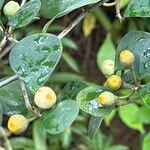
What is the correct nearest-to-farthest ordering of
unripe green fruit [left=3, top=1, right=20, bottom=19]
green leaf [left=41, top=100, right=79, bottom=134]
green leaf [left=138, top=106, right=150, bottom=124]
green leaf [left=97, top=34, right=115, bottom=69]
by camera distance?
1. green leaf [left=41, top=100, right=79, bottom=134]
2. unripe green fruit [left=3, top=1, right=20, bottom=19]
3. green leaf [left=138, top=106, right=150, bottom=124]
4. green leaf [left=97, top=34, right=115, bottom=69]

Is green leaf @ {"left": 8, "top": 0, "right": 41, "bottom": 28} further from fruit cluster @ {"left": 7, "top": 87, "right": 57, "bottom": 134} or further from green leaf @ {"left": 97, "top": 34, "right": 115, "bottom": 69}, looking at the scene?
green leaf @ {"left": 97, "top": 34, "right": 115, "bottom": 69}

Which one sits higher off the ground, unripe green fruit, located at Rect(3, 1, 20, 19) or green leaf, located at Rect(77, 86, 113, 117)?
unripe green fruit, located at Rect(3, 1, 20, 19)

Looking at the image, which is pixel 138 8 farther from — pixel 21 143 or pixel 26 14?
pixel 21 143

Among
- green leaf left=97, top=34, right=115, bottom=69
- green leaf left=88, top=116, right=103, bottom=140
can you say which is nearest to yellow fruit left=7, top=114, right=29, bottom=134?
green leaf left=88, top=116, right=103, bottom=140

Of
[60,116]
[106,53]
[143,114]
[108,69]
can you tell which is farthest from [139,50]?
Result: [106,53]

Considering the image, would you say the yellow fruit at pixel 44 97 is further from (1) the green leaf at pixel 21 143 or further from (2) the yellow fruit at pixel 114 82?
(1) the green leaf at pixel 21 143

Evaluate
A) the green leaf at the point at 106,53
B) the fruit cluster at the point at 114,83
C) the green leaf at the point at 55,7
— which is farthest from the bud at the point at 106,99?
the green leaf at the point at 106,53
